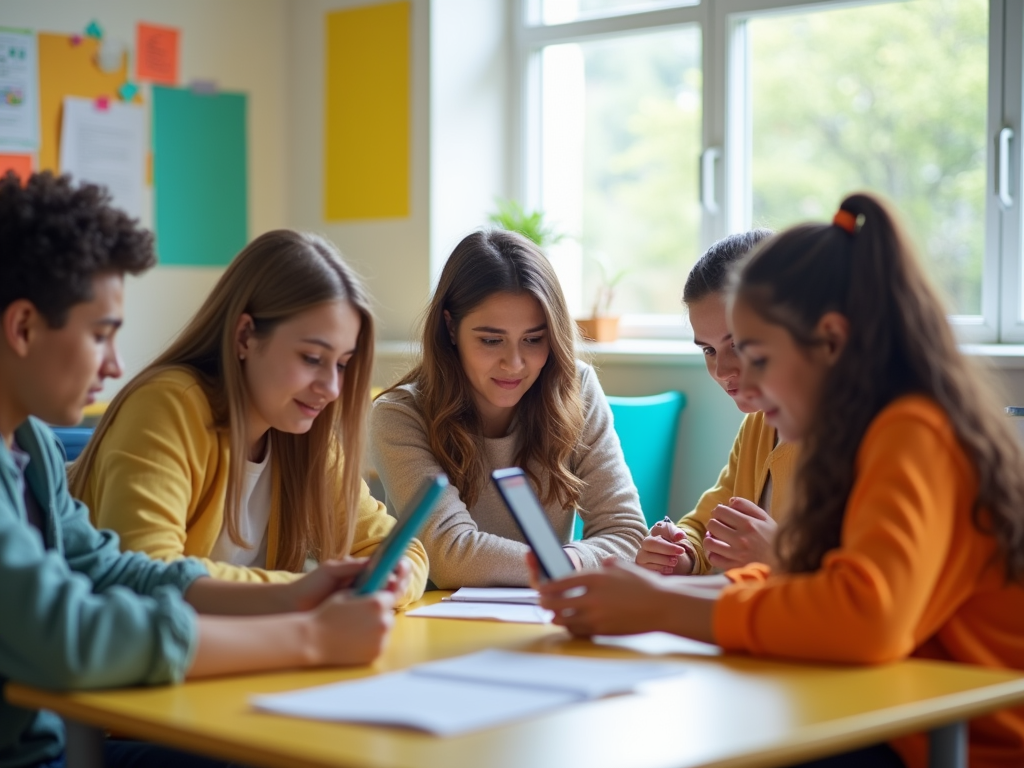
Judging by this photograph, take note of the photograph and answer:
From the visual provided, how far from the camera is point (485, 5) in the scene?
13.8 feet

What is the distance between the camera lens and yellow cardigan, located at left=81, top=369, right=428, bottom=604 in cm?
171

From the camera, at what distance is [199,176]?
13.7 feet

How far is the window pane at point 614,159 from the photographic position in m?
4.27

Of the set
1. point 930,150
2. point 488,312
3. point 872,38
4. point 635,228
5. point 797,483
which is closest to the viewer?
point 797,483

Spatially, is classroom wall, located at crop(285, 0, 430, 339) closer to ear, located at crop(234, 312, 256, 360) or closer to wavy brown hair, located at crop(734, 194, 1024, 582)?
ear, located at crop(234, 312, 256, 360)

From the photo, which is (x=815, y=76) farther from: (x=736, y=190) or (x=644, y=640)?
(x=644, y=640)

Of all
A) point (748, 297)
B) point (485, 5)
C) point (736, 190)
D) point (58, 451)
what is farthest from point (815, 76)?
point (58, 451)

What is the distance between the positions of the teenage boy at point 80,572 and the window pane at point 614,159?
2.48 m

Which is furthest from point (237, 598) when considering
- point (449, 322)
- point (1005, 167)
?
point (1005, 167)

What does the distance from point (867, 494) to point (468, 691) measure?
0.48 metres

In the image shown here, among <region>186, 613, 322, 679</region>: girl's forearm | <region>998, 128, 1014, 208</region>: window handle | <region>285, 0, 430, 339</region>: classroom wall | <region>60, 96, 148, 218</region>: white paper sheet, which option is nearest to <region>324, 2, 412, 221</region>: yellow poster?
<region>285, 0, 430, 339</region>: classroom wall

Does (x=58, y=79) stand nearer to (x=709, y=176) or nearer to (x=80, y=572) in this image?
(x=709, y=176)

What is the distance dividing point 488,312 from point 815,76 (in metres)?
2.32

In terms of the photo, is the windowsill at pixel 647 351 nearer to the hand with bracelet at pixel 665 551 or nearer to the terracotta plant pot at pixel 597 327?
the terracotta plant pot at pixel 597 327
